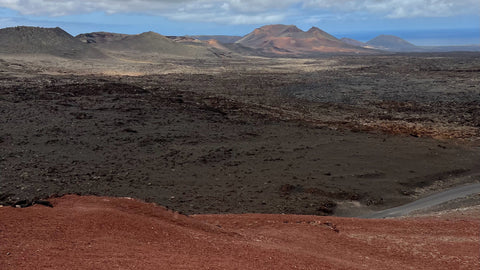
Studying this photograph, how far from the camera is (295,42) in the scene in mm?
126750

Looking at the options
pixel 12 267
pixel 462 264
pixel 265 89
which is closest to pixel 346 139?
pixel 462 264

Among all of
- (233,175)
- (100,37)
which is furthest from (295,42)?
(233,175)

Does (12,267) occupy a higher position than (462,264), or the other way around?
(12,267)

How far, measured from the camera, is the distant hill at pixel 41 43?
49312 mm

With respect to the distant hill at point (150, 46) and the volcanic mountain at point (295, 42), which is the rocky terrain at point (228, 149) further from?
the volcanic mountain at point (295, 42)

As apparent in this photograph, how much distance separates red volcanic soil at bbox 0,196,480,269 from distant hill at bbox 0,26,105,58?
47989 millimetres

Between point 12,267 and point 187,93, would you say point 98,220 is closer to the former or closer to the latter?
point 12,267

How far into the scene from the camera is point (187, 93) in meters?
24.5

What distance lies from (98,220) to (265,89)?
2442cm

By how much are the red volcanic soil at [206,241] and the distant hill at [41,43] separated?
4799 cm

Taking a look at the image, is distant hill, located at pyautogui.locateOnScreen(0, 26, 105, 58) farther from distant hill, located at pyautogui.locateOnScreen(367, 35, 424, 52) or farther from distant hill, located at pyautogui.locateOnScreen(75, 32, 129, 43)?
distant hill, located at pyautogui.locateOnScreen(367, 35, 424, 52)

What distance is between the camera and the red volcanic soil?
4418mm

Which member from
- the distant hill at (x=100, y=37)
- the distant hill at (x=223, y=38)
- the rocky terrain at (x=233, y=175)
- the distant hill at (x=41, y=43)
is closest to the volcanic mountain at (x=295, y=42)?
the distant hill at (x=223, y=38)

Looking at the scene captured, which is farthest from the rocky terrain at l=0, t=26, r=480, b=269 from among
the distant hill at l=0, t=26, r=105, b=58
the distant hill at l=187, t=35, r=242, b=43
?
the distant hill at l=187, t=35, r=242, b=43
